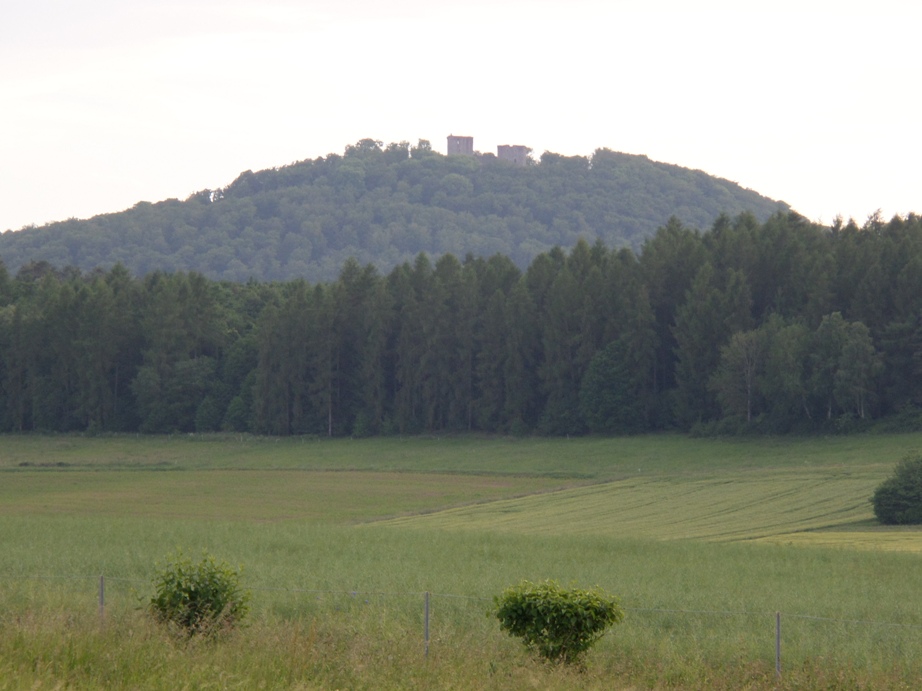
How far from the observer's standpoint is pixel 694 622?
1881 cm

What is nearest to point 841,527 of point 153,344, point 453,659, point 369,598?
point 369,598

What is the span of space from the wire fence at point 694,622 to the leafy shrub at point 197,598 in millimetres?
751

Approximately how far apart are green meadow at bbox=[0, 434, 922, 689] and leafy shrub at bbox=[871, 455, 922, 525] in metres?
1.49

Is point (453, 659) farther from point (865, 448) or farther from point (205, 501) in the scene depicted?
point (865, 448)

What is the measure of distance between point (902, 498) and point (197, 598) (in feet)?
96.4

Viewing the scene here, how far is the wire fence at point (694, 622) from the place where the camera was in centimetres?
1562

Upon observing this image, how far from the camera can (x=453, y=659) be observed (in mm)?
14102

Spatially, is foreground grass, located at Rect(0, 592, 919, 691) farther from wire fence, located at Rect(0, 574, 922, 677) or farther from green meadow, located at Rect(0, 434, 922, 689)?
wire fence, located at Rect(0, 574, 922, 677)

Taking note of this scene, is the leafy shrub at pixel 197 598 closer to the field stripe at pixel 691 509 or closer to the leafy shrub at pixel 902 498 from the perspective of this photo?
the field stripe at pixel 691 509

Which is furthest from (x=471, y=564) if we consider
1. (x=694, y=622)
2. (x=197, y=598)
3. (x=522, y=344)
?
(x=522, y=344)

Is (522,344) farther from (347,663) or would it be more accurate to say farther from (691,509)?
(347,663)

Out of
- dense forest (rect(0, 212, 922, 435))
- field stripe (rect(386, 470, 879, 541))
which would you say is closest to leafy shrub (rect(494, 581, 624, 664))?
field stripe (rect(386, 470, 879, 541))

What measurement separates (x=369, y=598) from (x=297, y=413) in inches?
2863

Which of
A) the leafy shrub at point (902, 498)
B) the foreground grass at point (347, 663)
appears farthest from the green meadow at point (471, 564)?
the leafy shrub at point (902, 498)
